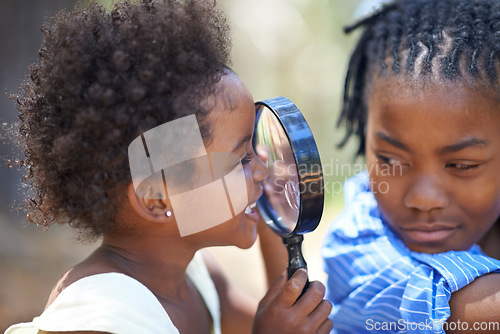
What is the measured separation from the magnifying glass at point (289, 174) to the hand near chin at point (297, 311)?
0.21 ft

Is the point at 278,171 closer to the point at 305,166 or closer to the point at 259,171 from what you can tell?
the point at 259,171

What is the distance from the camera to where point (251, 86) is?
7.71 m

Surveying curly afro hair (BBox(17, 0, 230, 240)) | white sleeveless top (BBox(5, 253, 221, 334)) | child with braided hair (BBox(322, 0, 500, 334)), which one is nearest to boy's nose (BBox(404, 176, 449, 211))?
child with braided hair (BBox(322, 0, 500, 334))

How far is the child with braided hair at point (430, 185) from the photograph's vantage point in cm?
171

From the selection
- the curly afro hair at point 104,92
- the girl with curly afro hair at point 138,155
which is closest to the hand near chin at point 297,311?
the girl with curly afro hair at point 138,155

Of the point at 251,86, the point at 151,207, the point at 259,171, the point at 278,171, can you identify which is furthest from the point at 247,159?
the point at 251,86

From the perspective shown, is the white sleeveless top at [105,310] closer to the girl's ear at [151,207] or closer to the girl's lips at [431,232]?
the girl's ear at [151,207]

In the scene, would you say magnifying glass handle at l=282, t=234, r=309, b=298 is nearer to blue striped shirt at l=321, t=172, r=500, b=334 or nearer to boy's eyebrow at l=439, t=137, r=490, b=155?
blue striped shirt at l=321, t=172, r=500, b=334

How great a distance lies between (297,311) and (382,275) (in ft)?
1.26

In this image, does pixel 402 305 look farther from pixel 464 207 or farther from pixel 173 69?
pixel 173 69

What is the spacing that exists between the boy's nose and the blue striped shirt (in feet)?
0.55

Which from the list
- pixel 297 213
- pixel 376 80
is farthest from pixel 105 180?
pixel 376 80

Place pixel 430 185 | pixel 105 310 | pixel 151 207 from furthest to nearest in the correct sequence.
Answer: pixel 430 185
pixel 151 207
pixel 105 310

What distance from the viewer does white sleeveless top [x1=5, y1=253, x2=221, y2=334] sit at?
1465 millimetres
